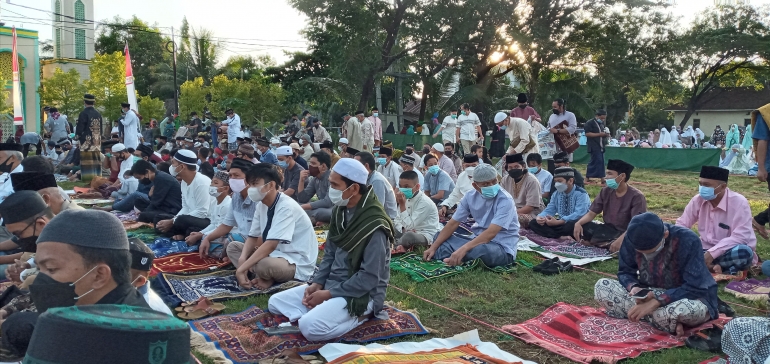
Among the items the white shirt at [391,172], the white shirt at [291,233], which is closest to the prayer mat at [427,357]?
the white shirt at [291,233]

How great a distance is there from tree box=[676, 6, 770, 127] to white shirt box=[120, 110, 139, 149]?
930 inches

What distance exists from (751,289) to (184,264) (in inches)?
206

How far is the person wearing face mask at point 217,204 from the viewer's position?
693 centimetres

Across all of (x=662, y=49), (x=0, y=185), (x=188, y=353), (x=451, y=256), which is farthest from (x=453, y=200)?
(x=662, y=49)

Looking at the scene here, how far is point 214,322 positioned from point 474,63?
20.0 m

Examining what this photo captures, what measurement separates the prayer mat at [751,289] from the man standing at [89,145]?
12.6 metres

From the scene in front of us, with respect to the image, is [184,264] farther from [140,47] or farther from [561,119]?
[140,47]

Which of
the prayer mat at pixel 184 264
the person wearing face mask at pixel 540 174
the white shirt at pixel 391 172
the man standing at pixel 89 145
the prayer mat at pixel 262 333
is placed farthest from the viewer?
the man standing at pixel 89 145

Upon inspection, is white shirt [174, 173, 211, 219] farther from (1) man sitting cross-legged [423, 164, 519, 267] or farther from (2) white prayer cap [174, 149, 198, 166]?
(1) man sitting cross-legged [423, 164, 519, 267]

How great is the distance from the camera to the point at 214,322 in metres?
4.52

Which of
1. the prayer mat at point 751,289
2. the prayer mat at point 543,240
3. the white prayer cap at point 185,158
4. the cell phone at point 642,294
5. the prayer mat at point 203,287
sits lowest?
the prayer mat at point 203,287

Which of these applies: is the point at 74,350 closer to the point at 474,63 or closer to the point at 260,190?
the point at 260,190

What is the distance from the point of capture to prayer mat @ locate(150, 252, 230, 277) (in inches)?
240

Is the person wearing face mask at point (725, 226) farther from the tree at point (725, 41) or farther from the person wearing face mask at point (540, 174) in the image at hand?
the tree at point (725, 41)
